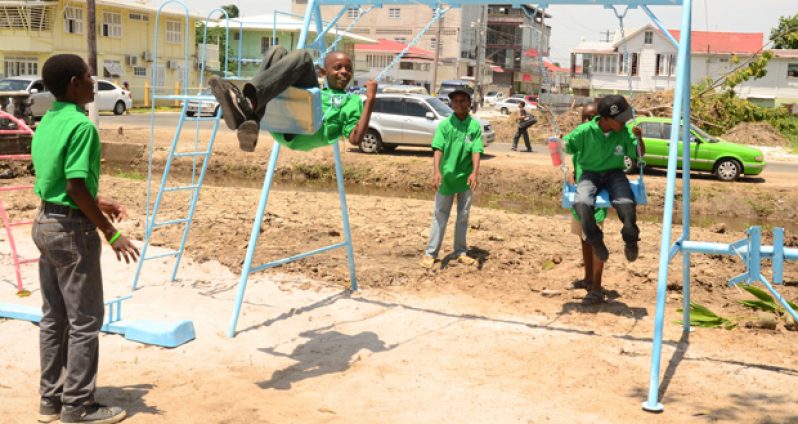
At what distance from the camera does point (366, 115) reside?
581cm

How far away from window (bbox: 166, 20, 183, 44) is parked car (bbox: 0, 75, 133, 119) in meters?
13.0

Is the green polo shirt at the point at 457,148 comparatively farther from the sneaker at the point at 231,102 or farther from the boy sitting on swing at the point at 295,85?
the sneaker at the point at 231,102

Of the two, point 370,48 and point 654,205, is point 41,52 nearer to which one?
point 370,48

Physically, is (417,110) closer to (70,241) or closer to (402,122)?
(402,122)

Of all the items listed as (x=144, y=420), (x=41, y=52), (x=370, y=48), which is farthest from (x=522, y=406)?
(x=370, y=48)

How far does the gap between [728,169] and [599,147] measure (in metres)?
13.6

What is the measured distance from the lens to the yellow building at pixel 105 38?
1540 inches

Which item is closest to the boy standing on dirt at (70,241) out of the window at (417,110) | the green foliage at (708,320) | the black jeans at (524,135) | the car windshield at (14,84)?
the green foliage at (708,320)

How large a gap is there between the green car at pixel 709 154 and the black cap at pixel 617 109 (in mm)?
12527

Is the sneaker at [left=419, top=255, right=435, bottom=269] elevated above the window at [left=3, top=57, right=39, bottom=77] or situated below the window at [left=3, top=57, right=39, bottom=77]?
below

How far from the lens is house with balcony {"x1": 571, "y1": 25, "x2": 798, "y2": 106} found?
176 ft

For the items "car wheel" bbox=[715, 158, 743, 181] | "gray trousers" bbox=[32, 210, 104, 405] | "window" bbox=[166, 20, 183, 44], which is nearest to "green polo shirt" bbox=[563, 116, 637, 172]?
"gray trousers" bbox=[32, 210, 104, 405]

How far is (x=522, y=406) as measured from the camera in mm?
5125

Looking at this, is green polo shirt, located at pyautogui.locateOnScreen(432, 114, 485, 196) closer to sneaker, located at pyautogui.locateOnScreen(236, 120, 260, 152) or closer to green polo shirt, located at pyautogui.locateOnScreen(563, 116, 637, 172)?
green polo shirt, located at pyautogui.locateOnScreen(563, 116, 637, 172)
